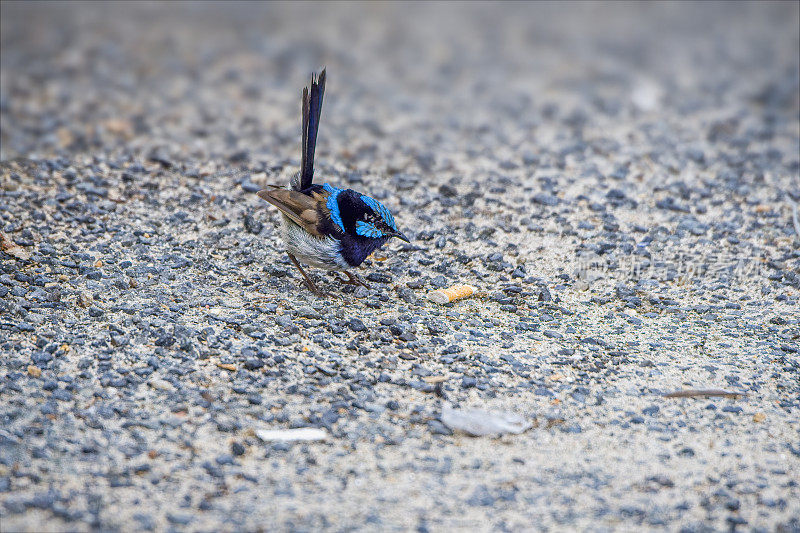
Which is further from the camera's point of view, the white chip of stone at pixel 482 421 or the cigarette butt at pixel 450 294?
the cigarette butt at pixel 450 294

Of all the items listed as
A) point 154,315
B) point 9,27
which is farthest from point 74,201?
point 9,27

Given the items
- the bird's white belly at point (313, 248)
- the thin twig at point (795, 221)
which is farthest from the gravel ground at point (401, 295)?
the bird's white belly at point (313, 248)

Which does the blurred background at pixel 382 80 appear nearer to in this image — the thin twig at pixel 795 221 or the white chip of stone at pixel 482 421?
the thin twig at pixel 795 221

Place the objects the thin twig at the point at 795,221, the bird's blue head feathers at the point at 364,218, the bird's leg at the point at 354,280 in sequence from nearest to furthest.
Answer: the bird's blue head feathers at the point at 364,218
the bird's leg at the point at 354,280
the thin twig at the point at 795,221

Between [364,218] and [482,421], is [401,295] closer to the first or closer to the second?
[364,218]

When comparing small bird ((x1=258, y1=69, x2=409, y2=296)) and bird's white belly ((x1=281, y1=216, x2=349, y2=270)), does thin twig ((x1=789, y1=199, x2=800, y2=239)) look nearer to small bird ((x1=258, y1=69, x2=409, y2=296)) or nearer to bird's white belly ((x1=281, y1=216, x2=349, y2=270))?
small bird ((x1=258, y1=69, x2=409, y2=296))

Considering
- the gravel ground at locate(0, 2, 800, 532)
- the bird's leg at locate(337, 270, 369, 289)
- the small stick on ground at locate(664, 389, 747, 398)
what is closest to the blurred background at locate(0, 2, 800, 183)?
the gravel ground at locate(0, 2, 800, 532)
